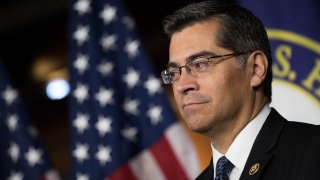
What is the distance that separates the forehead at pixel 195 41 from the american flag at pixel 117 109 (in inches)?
39.4

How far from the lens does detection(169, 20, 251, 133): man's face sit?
1599 mm

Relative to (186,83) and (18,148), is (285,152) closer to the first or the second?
(186,83)

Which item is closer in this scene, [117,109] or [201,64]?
[201,64]

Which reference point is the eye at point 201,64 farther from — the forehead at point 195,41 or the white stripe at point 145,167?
the white stripe at point 145,167

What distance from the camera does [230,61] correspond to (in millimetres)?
1630

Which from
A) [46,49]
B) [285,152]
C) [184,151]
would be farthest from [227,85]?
[46,49]

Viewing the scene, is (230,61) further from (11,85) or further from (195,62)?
(11,85)

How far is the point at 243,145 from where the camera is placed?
1589mm

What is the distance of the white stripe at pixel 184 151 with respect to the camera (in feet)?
8.52

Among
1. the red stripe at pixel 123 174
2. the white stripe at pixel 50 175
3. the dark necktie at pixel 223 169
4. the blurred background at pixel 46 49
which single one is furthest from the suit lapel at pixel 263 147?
the blurred background at pixel 46 49

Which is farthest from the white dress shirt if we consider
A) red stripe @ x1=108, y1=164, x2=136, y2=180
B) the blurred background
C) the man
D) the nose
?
the blurred background

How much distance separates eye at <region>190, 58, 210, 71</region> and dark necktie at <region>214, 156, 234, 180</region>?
0.90 ft

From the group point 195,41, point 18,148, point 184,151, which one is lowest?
point 184,151

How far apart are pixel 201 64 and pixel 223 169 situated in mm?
317
